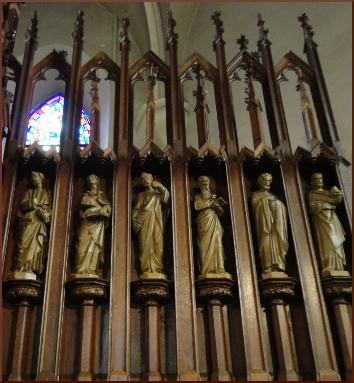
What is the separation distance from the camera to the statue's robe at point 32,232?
454 cm

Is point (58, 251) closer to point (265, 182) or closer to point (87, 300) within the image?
point (87, 300)

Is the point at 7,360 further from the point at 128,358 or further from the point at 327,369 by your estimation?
the point at 327,369

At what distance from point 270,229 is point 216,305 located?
963 mm

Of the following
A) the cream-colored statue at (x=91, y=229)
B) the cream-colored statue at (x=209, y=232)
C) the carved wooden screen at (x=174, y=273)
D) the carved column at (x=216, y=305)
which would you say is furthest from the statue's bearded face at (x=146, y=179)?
the carved column at (x=216, y=305)

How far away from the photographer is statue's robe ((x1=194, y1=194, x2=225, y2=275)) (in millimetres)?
4707

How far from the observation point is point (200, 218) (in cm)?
500

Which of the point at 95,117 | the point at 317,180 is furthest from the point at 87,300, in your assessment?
the point at 317,180

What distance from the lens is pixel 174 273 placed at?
461cm

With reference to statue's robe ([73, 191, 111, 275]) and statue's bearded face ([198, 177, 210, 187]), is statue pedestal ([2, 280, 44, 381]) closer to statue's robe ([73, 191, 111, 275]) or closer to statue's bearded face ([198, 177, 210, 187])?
statue's robe ([73, 191, 111, 275])

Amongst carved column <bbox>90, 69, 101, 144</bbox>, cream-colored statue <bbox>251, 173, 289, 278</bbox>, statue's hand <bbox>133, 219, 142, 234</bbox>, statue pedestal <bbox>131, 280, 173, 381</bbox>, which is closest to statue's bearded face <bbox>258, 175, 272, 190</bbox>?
cream-colored statue <bbox>251, 173, 289, 278</bbox>

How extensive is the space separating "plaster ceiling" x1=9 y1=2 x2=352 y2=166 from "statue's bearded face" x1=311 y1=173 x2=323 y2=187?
5.54 ft

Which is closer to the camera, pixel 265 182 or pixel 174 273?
pixel 174 273

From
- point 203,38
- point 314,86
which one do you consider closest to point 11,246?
point 314,86

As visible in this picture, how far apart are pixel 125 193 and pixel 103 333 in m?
1.41
